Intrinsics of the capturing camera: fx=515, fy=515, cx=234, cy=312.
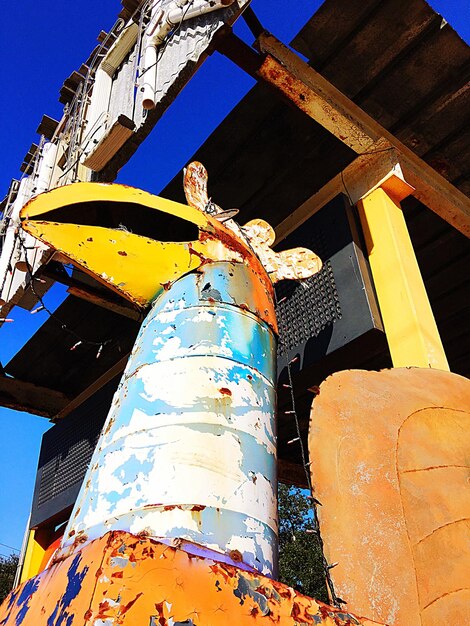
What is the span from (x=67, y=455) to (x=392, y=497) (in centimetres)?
384

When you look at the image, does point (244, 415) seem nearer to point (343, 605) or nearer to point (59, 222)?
point (343, 605)

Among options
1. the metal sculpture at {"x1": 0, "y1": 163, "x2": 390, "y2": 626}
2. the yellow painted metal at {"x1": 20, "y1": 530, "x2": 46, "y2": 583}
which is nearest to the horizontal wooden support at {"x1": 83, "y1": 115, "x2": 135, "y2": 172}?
the metal sculpture at {"x1": 0, "y1": 163, "x2": 390, "y2": 626}

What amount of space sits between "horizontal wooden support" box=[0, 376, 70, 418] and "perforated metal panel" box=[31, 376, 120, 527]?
0.24m

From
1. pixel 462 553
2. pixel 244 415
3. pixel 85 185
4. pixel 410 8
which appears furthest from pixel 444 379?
pixel 410 8

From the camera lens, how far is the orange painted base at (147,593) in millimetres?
546

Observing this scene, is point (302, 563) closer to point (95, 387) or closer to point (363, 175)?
point (95, 387)

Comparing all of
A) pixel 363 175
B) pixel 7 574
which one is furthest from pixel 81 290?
pixel 7 574

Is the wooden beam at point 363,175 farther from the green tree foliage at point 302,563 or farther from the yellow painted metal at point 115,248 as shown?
the green tree foliage at point 302,563

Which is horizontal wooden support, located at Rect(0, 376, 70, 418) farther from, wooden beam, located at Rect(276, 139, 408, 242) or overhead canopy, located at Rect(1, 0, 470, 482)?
wooden beam, located at Rect(276, 139, 408, 242)

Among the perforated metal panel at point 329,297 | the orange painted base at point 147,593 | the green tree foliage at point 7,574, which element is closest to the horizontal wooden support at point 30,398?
the perforated metal panel at point 329,297

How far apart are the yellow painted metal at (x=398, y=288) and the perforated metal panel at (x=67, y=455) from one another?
2.35 metres

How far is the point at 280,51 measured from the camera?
99.1 inches

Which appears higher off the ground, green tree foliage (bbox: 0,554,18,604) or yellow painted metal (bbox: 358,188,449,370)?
green tree foliage (bbox: 0,554,18,604)

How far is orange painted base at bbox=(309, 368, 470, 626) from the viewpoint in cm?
87
